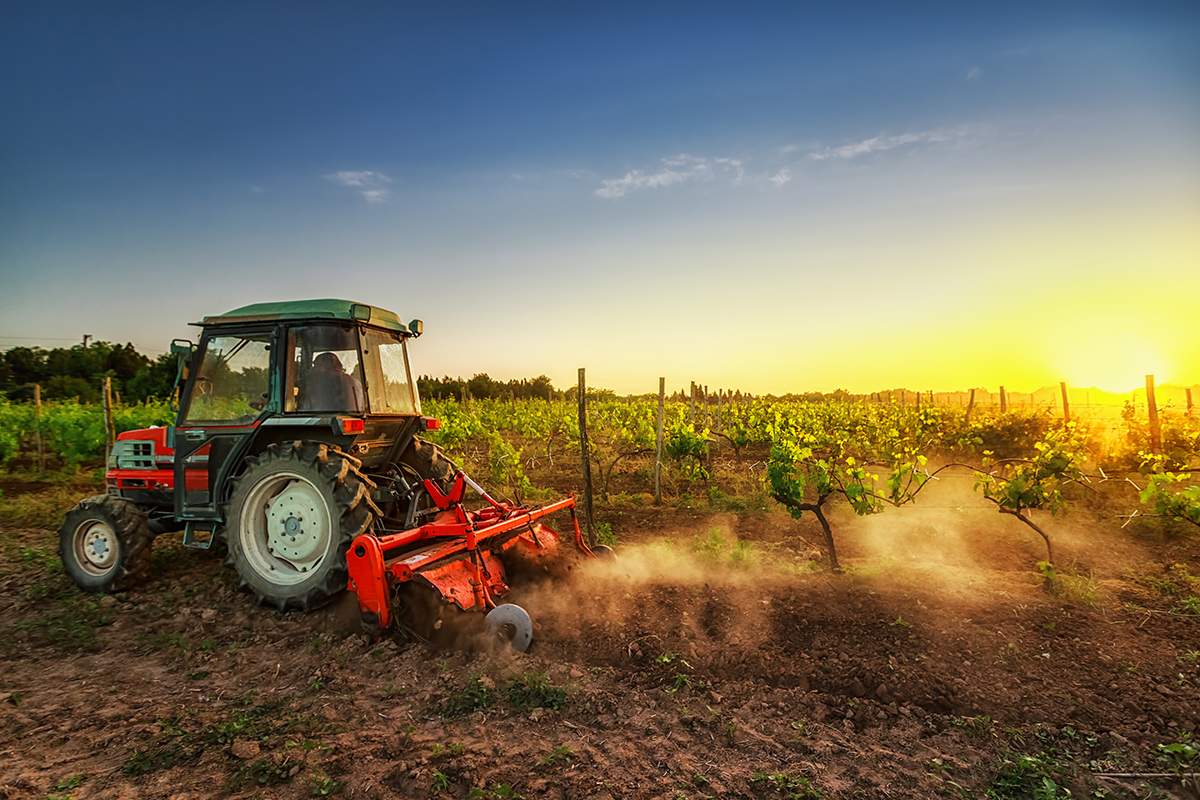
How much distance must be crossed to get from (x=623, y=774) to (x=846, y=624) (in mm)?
2700

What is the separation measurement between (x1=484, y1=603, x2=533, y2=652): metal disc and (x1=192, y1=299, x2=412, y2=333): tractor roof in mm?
2731

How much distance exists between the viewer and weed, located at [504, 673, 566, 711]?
375cm

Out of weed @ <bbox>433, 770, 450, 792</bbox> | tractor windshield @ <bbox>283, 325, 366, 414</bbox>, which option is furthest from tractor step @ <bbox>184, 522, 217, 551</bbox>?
weed @ <bbox>433, 770, 450, 792</bbox>

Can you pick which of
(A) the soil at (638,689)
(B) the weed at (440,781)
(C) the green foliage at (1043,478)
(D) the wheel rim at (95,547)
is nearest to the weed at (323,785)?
(A) the soil at (638,689)

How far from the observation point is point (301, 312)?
5191 millimetres

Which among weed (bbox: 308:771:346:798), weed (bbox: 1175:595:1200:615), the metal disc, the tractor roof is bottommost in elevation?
weed (bbox: 1175:595:1200:615)

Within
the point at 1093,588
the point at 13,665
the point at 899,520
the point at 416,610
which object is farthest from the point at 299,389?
the point at 899,520

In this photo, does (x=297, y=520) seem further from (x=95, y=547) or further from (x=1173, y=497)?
(x=1173, y=497)

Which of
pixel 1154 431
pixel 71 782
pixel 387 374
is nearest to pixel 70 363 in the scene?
pixel 387 374

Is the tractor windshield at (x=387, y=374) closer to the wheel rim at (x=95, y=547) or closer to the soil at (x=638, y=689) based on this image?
the soil at (x=638, y=689)

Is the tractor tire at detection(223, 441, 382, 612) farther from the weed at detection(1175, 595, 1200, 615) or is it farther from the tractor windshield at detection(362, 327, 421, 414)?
the weed at detection(1175, 595, 1200, 615)

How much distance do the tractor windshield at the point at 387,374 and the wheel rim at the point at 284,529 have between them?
0.92 m

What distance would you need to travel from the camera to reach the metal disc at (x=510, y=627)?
443 centimetres

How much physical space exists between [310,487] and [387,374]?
1.35 meters
